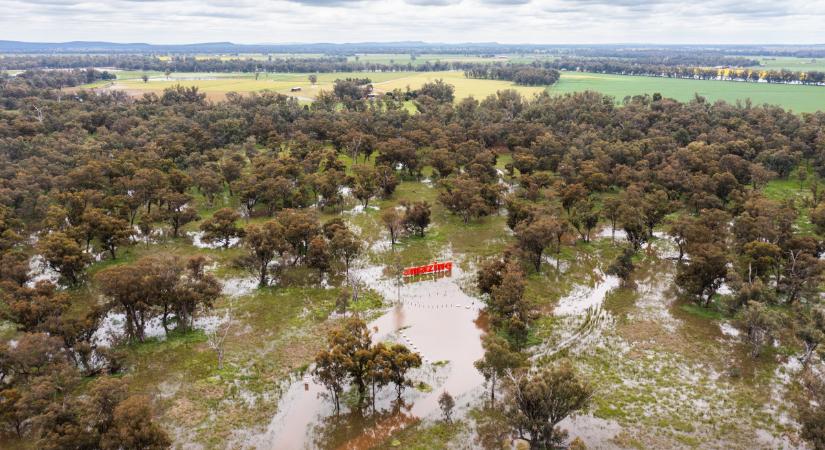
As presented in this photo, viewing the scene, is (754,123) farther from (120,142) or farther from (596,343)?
(120,142)

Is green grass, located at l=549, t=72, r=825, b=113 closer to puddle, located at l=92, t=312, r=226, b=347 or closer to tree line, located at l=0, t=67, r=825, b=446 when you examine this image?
tree line, located at l=0, t=67, r=825, b=446

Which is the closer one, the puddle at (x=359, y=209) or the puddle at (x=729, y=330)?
the puddle at (x=729, y=330)

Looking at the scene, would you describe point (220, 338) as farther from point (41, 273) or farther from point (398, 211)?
point (398, 211)

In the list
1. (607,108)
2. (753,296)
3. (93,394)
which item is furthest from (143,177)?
(607,108)

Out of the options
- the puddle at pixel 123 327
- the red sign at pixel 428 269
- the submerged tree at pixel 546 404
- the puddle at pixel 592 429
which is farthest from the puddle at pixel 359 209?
the submerged tree at pixel 546 404

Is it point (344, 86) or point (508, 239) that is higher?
point (344, 86)

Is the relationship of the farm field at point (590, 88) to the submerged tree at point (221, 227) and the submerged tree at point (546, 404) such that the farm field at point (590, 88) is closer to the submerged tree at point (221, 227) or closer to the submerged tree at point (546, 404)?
the submerged tree at point (221, 227)
